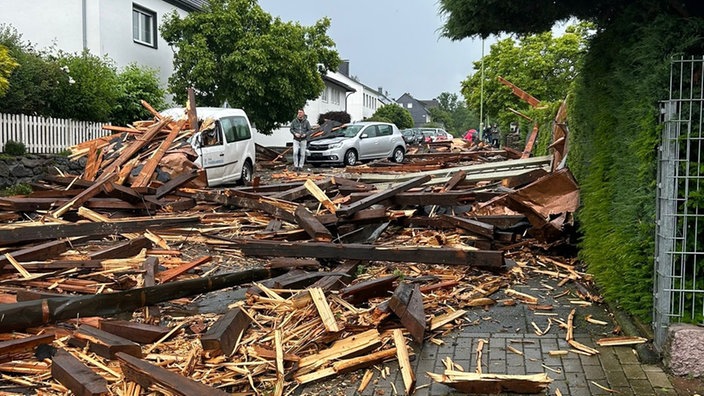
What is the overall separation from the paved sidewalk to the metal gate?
47cm

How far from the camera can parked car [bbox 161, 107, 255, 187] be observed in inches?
609

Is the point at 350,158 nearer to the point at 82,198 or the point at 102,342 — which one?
the point at 82,198

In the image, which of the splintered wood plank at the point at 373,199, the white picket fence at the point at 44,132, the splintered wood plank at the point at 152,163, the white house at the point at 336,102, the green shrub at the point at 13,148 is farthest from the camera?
the white house at the point at 336,102

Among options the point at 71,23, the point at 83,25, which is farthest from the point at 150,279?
the point at 71,23

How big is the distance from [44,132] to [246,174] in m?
5.68

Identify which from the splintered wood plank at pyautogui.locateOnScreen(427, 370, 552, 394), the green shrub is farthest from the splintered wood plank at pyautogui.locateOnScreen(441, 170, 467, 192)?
the green shrub

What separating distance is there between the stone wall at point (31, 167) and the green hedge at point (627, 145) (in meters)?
13.2

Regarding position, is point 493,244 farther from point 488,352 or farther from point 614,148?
point 488,352

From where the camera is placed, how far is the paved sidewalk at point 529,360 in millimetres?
4484

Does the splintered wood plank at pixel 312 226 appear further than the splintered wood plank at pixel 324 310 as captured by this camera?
Yes

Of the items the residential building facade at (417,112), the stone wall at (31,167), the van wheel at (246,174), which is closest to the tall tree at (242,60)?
the van wheel at (246,174)

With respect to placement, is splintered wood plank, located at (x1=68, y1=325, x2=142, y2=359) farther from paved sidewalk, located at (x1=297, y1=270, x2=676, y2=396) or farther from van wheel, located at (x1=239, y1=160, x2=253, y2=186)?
van wheel, located at (x1=239, y1=160, x2=253, y2=186)

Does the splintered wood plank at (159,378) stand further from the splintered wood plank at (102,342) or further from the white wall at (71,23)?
the white wall at (71,23)

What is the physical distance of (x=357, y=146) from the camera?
88.9 ft
